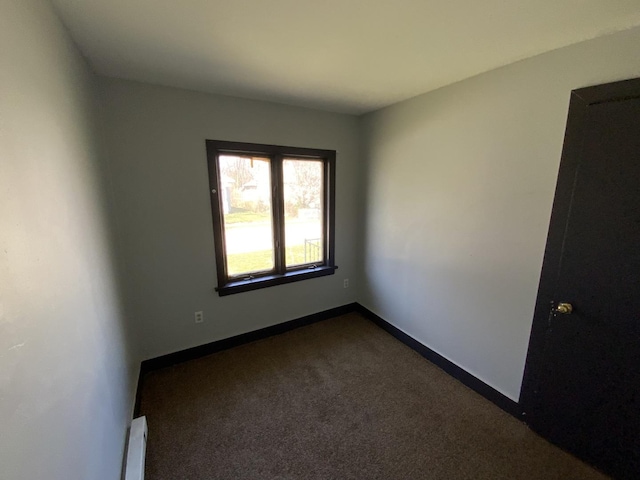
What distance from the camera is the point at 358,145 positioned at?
2.90 metres

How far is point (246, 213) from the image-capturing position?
97.1 inches

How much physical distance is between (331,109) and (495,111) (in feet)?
4.74

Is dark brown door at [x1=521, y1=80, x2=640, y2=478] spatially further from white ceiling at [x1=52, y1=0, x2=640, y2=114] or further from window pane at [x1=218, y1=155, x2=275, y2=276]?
window pane at [x1=218, y1=155, x2=275, y2=276]

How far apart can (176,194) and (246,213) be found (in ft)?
1.97

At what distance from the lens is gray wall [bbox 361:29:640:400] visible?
1478mm

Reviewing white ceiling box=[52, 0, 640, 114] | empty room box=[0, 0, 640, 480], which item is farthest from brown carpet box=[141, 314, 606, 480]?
white ceiling box=[52, 0, 640, 114]

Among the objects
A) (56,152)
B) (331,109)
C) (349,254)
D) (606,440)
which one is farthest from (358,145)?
(606,440)

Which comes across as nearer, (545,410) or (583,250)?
(583,250)

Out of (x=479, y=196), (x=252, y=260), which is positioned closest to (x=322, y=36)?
(x=479, y=196)

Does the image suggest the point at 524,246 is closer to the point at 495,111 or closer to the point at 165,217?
the point at 495,111

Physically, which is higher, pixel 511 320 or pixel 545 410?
pixel 511 320

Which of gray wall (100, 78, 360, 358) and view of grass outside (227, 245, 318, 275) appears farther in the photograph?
view of grass outside (227, 245, 318, 275)

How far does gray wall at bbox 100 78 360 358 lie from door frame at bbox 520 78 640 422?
1.90 meters

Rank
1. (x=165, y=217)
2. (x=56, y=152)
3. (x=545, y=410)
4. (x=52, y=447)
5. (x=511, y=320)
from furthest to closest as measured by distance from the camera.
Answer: (x=165, y=217)
(x=511, y=320)
(x=545, y=410)
(x=56, y=152)
(x=52, y=447)
